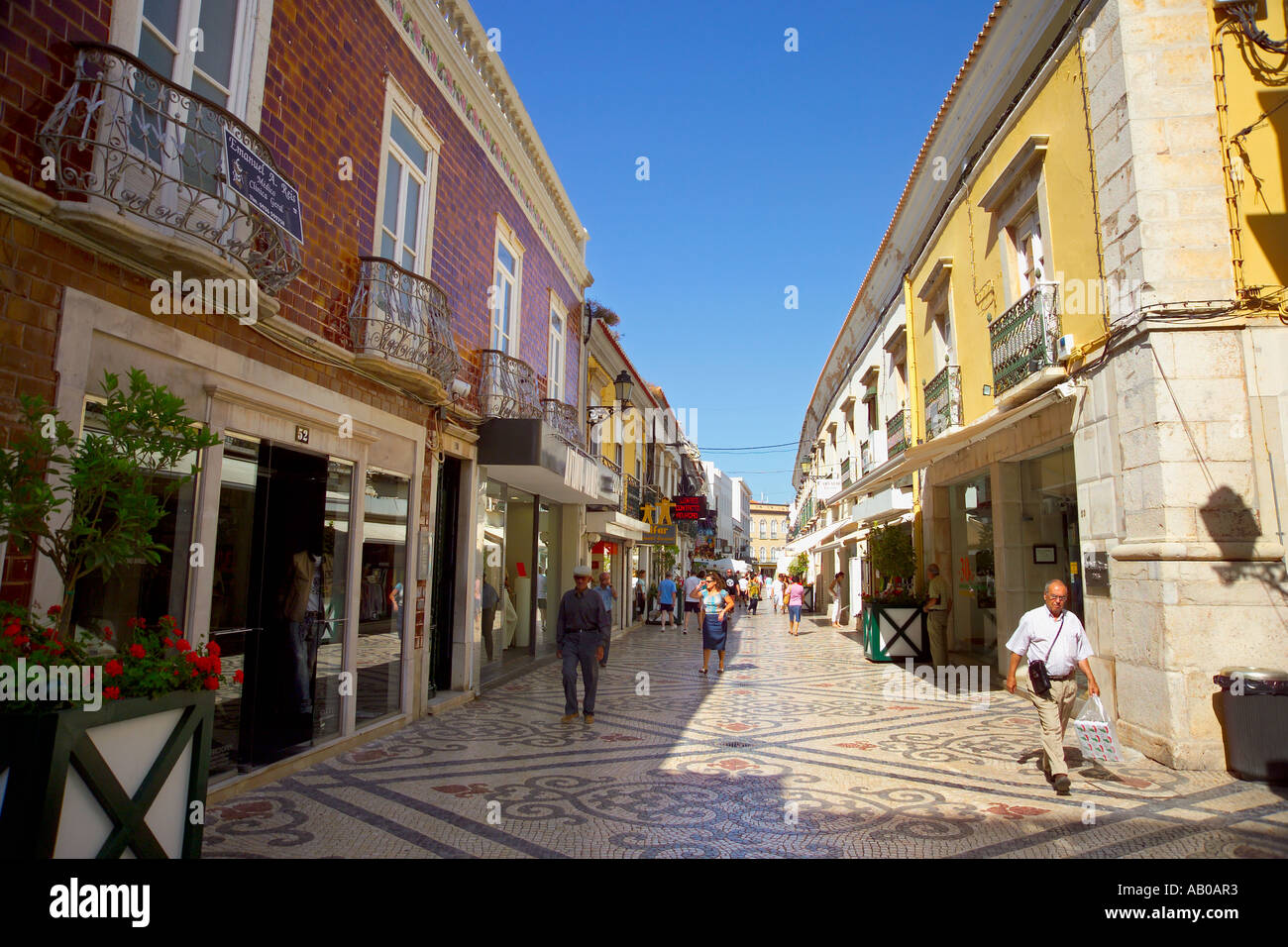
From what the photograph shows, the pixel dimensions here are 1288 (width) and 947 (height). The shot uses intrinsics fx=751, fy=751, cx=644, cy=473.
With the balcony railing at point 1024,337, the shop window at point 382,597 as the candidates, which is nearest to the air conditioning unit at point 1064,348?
the balcony railing at point 1024,337

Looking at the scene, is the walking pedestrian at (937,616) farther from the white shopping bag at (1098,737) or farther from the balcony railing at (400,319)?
the balcony railing at (400,319)

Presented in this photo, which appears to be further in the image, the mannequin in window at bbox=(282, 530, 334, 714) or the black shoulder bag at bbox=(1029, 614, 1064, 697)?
the mannequin in window at bbox=(282, 530, 334, 714)

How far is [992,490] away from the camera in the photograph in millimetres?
10250

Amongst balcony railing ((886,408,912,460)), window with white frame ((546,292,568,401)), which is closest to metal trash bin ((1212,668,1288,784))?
balcony railing ((886,408,912,460))

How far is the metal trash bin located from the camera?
17.6 ft

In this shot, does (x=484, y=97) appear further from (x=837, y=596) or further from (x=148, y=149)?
A: (x=837, y=596)

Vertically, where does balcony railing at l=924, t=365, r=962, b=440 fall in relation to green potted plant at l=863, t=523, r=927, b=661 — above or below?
above

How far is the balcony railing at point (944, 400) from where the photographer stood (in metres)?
11.5

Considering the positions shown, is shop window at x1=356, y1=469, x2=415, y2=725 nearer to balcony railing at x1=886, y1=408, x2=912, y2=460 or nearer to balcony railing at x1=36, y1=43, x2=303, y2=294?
balcony railing at x1=36, y1=43, x2=303, y2=294

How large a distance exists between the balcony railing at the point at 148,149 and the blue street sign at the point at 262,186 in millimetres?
53

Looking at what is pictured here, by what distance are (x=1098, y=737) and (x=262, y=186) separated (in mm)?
6880

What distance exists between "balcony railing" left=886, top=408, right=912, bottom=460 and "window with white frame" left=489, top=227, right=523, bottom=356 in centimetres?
768

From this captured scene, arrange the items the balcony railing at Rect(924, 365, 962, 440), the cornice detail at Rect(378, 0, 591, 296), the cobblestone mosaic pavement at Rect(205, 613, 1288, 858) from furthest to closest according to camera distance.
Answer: the balcony railing at Rect(924, 365, 962, 440) < the cornice detail at Rect(378, 0, 591, 296) < the cobblestone mosaic pavement at Rect(205, 613, 1288, 858)
